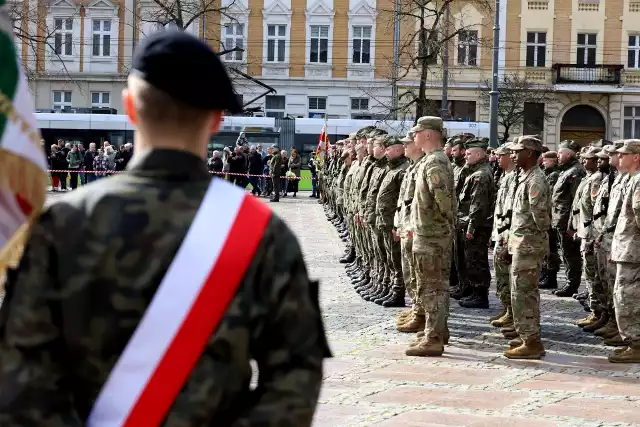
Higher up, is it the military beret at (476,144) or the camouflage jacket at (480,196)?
the military beret at (476,144)

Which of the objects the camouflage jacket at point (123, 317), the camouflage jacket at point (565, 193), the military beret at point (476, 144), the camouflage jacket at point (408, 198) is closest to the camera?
the camouflage jacket at point (123, 317)

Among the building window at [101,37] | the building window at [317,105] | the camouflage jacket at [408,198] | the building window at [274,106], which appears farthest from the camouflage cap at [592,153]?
the building window at [101,37]

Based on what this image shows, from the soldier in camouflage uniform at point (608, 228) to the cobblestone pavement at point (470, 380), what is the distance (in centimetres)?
23

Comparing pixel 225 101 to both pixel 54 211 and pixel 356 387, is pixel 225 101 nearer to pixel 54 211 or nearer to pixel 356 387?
pixel 54 211

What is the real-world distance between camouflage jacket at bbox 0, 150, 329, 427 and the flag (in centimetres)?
24

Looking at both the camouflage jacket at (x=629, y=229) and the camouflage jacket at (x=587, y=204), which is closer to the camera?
the camouflage jacket at (x=629, y=229)

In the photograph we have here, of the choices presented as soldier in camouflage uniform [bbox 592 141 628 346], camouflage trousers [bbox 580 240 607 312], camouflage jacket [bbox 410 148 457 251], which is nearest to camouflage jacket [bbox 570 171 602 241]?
camouflage trousers [bbox 580 240 607 312]

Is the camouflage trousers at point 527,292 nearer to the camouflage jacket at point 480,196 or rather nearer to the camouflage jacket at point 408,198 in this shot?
the camouflage jacket at point 408,198

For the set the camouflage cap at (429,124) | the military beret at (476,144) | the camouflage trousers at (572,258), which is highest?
the camouflage cap at (429,124)

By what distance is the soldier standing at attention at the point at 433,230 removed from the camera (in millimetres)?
9773

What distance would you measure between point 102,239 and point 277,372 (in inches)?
20.0

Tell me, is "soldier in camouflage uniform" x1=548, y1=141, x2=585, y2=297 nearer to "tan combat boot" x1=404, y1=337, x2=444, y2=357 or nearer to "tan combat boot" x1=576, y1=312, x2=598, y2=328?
"tan combat boot" x1=576, y1=312, x2=598, y2=328

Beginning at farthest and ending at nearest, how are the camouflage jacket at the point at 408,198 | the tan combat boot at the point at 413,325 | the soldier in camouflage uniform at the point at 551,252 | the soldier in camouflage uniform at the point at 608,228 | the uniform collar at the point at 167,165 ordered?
the soldier in camouflage uniform at the point at 551,252 < the tan combat boot at the point at 413,325 < the camouflage jacket at the point at 408,198 < the soldier in camouflage uniform at the point at 608,228 < the uniform collar at the point at 167,165

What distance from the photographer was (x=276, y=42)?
53719 mm
